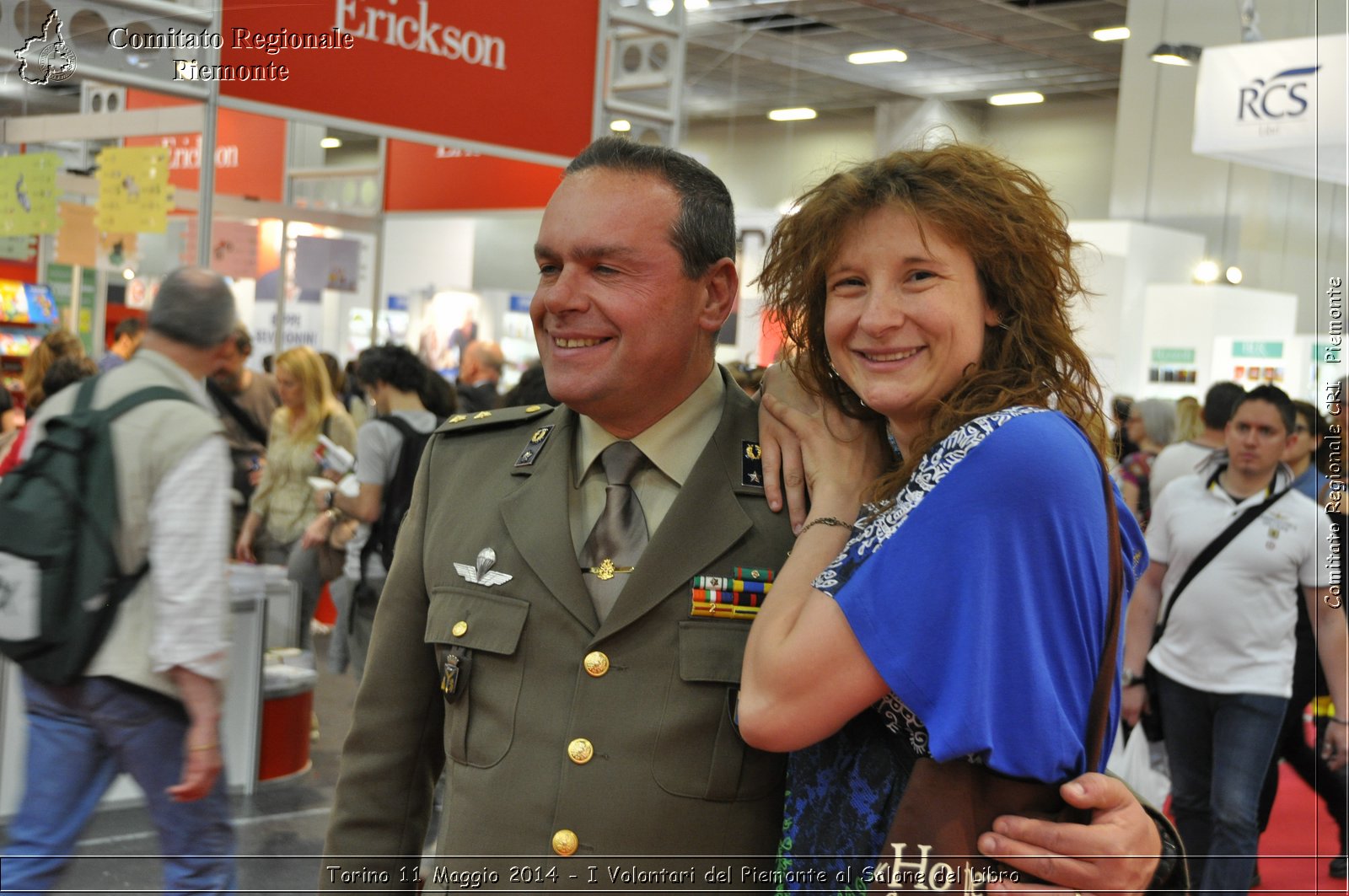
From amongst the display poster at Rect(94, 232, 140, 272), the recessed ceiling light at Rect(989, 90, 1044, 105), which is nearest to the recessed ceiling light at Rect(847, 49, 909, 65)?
the recessed ceiling light at Rect(989, 90, 1044, 105)

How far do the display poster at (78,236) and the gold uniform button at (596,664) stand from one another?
5291 mm

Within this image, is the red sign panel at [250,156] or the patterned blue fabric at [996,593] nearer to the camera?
the patterned blue fabric at [996,593]

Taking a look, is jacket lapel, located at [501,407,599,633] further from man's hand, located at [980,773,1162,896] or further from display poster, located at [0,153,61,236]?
display poster, located at [0,153,61,236]

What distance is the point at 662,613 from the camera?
152cm

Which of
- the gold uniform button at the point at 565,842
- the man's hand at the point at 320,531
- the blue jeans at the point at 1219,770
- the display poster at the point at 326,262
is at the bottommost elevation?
the blue jeans at the point at 1219,770

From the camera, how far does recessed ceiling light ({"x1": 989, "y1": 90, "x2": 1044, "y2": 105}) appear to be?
17062 mm

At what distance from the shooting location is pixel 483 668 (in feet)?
5.11

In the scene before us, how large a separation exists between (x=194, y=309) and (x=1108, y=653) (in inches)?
103

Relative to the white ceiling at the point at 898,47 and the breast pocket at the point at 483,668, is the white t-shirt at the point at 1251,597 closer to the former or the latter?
the breast pocket at the point at 483,668

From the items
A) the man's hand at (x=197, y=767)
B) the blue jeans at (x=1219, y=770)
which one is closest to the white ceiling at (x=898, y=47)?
the blue jeans at (x=1219, y=770)

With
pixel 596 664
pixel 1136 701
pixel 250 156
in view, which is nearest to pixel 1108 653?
pixel 596 664

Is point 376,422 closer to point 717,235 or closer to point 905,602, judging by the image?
point 717,235

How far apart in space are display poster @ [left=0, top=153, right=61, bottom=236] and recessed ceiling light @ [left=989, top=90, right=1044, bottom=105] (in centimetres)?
1485

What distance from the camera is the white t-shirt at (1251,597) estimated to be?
→ 155 inches
